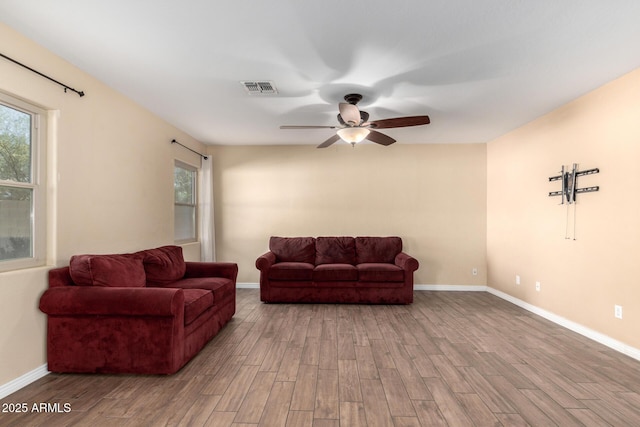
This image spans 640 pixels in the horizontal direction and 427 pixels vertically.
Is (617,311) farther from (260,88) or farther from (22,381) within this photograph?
(22,381)

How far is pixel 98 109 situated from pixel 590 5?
13.3 ft

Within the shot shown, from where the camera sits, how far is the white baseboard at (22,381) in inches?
89.1

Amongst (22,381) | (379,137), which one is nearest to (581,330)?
(379,137)

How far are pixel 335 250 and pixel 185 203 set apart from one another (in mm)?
2570

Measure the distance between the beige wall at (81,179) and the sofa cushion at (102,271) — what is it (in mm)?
226

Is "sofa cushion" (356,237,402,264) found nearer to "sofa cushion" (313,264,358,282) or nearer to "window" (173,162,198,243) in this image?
"sofa cushion" (313,264,358,282)

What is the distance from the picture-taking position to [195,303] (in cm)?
288

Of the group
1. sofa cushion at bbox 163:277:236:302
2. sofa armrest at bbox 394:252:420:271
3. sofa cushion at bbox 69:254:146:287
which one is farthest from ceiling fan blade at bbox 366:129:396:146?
sofa cushion at bbox 69:254:146:287

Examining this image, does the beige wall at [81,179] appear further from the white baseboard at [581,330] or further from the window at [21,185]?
the white baseboard at [581,330]

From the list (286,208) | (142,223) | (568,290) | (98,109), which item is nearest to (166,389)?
(142,223)

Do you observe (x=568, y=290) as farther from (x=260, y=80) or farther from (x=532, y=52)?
(x=260, y=80)

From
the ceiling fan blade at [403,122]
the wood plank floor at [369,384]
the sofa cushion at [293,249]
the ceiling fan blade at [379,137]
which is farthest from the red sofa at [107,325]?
the sofa cushion at [293,249]

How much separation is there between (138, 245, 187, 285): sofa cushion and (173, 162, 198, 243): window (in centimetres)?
120

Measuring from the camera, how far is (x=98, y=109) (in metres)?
3.21
